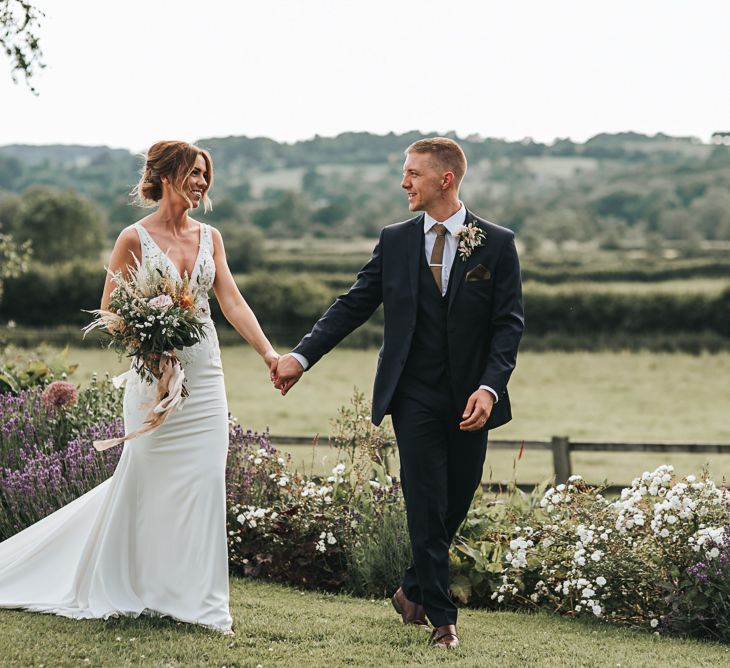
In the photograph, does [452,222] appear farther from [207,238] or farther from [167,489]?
[167,489]

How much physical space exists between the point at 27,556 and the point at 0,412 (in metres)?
2.40

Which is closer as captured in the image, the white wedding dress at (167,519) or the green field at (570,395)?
the white wedding dress at (167,519)

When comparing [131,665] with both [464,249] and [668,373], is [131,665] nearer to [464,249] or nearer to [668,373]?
[464,249]

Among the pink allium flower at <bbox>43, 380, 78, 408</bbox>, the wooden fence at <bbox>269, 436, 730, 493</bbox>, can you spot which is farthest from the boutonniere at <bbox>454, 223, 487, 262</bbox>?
the pink allium flower at <bbox>43, 380, 78, 408</bbox>

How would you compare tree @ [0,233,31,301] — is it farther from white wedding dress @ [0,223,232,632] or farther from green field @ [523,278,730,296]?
green field @ [523,278,730,296]

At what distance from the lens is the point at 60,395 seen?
798cm

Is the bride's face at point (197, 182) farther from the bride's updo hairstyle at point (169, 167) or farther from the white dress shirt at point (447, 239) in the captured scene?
the white dress shirt at point (447, 239)

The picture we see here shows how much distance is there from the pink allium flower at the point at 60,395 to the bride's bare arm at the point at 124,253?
2508 mm

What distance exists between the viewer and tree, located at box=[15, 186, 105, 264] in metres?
53.7

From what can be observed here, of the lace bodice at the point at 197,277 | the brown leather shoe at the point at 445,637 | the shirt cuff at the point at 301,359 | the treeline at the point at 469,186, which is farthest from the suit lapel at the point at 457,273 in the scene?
the treeline at the point at 469,186

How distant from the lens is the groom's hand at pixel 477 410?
5.07 meters

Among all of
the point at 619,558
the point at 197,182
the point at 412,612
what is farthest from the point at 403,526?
the point at 197,182

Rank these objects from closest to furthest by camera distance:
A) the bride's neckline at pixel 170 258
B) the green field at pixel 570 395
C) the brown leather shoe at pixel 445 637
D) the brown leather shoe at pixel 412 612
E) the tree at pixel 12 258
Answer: the brown leather shoe at pixel 445 637 → the brown leather shoe at pixel 412 612 → the bride's neckline at pixel 170 258 → the tree at pixel 12 258 → the green field at pixel 570 395

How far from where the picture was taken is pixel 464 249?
535 centimetres
